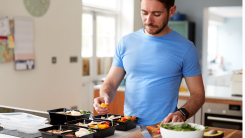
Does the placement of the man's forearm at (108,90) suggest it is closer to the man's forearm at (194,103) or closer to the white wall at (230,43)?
the man's forearm at (194,103)

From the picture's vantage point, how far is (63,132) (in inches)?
53.6

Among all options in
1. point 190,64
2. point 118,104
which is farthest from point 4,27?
point 190,64

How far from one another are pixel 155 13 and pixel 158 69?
33cm

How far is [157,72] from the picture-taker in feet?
5.79

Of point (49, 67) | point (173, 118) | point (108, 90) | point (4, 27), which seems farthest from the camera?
point (49, 67)

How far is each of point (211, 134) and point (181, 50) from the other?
0.56 m

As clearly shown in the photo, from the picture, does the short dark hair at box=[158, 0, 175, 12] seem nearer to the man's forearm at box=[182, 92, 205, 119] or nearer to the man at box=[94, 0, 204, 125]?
the man at box=[94, 0, 204, 125]

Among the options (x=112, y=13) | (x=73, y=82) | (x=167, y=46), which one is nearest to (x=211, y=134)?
(x=167, y=46)

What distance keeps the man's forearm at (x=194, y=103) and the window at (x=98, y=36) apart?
386 cm

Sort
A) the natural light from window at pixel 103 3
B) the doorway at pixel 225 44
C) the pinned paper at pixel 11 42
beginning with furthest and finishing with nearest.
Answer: the doorway at pixel 225 44, the natural light from window at pixel 103 3, the pinned paper at pixel 11 42

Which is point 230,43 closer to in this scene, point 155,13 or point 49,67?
point 49,67

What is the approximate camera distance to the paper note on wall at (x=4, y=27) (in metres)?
3.42

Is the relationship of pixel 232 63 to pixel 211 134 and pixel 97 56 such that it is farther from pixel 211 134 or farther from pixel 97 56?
pixel 211 134

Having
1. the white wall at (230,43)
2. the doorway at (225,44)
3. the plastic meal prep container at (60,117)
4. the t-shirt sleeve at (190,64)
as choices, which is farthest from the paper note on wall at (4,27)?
the white wall at (230,43)
